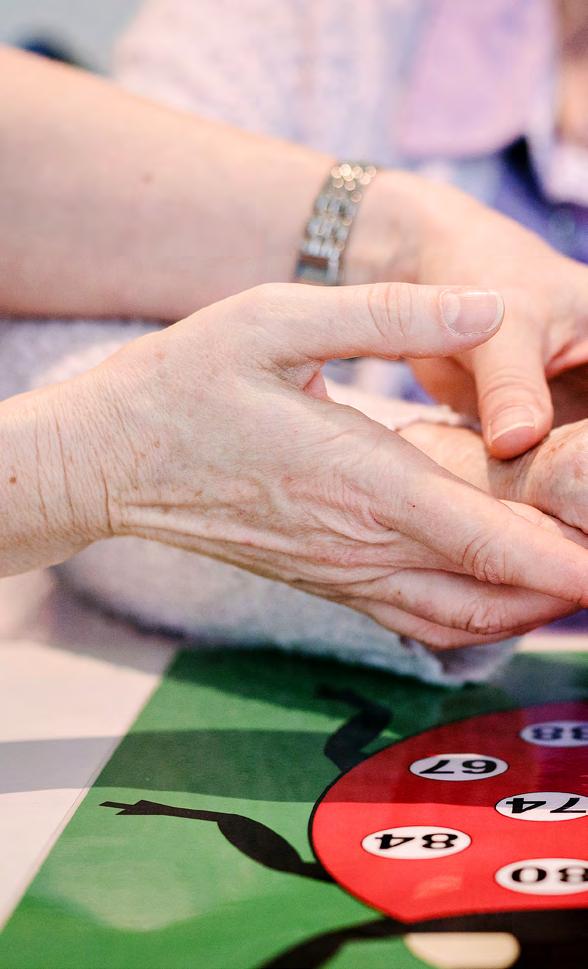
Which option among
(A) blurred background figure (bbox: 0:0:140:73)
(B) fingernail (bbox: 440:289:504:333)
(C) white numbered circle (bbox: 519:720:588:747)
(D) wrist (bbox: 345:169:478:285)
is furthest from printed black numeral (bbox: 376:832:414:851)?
(A) blurred background figure (bbox: 0:0:140:73)

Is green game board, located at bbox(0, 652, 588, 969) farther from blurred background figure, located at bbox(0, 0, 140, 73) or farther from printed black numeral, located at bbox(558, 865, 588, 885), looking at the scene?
blurred background figure, located at bbox(0, 0, 140, 73)

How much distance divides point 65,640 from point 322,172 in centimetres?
42

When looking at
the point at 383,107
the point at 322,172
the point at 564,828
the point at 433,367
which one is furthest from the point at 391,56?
the point at 564,828

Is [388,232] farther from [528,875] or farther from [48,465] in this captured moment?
[528,875]

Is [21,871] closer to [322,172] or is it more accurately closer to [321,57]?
Answer: [322,172]

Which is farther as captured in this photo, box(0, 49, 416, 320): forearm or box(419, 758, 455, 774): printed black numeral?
box(0, 49, 416, 320): forearm

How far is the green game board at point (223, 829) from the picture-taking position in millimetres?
360

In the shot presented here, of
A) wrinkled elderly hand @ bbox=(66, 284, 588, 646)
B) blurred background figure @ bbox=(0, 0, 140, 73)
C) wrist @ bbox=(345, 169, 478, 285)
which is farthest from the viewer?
blurred background figure @ bbox=(0, 0, 140, 73)

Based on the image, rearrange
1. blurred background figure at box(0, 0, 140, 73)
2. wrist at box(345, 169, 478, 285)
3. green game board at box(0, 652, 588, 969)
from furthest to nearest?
blurred background figure at box(0, 0, 140, 73)
wrist at box(345, 169, 478, 285)
green game board at box(0, 652, 588, 969)

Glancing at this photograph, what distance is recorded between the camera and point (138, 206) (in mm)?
722

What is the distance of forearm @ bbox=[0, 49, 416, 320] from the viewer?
2.30 ft

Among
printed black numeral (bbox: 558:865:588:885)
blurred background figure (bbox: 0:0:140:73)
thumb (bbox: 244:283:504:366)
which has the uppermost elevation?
blurred background figure (bbox: 0:0:140:73)

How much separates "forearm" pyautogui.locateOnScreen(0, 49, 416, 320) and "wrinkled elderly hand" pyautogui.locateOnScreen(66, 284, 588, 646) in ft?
0.77

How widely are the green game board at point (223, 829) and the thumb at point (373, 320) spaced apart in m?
0.23
